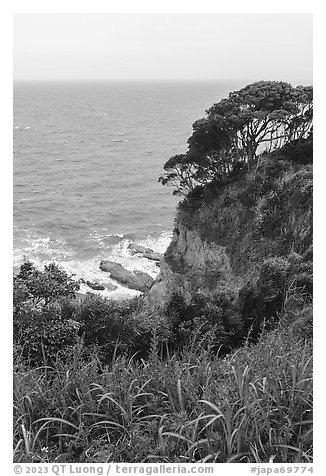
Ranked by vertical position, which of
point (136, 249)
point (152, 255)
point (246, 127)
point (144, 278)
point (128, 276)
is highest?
point (246, 127)

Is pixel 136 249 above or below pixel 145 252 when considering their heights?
above

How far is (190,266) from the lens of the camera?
1378 cm

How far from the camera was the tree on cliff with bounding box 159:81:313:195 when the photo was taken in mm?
12172

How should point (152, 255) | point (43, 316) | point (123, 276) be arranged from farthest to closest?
1. point (152, 255)
2. point (123, 276)
3. point (43, 316)

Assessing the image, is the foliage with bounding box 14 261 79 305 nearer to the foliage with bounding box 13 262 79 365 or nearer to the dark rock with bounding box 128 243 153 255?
the foliage with bounding box 13 262 79 365

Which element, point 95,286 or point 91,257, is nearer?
point 95,286

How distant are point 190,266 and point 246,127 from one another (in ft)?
13.6

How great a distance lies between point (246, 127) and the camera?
42.2 ft

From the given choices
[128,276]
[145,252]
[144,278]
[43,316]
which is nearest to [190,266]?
[128,276]

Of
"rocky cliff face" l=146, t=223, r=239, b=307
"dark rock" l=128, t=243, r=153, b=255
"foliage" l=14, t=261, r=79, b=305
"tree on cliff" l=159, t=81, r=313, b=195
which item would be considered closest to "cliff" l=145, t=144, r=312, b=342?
"rocky cliff face" l=146, t=223, r=239, b=307

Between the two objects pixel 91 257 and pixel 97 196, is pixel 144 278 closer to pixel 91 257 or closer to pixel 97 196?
pixel 91 257

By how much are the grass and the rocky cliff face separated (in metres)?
7.42

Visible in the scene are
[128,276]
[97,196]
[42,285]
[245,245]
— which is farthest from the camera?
[128,276]
